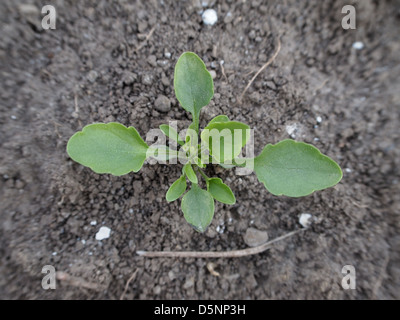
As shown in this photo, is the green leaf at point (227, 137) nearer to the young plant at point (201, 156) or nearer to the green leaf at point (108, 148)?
the young plant at point (201, 156)

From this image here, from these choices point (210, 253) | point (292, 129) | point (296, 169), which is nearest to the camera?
point (296, 169)

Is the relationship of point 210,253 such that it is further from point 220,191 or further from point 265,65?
point 265,65

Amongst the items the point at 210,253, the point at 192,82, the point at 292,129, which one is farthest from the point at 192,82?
the point at 210,253

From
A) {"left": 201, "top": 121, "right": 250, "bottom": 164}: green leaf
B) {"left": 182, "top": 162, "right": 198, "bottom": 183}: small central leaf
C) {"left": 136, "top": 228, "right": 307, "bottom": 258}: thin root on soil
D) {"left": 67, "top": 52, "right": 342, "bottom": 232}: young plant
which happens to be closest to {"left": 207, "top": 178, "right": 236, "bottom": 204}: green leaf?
{"left": 67, "top": 52, "right": 342, "bottom": 232}: young plant

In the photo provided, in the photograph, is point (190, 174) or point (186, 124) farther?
point (186, 124)

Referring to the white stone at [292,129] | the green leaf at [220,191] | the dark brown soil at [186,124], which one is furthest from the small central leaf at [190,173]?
the white stone at [292,129]
